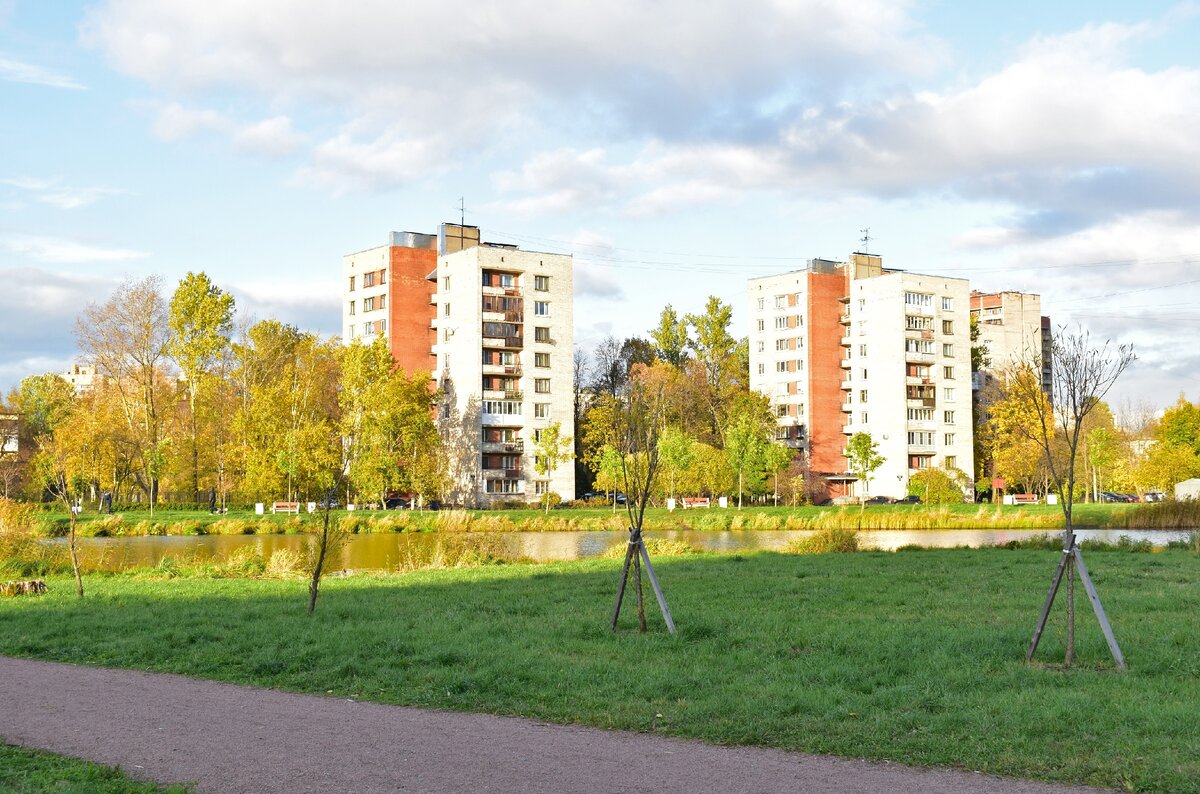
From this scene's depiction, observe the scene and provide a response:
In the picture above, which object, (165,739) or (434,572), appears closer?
(165,739)

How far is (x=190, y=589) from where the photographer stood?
23.9 m

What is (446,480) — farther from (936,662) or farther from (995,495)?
(936,662)

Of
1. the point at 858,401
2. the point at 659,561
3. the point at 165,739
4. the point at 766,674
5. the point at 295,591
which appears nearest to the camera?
the point at 165,739

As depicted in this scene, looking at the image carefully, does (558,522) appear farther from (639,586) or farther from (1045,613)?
(1045,613)

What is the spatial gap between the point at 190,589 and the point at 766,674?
1576 cm

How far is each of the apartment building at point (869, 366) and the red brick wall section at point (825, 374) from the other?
0.31 feet

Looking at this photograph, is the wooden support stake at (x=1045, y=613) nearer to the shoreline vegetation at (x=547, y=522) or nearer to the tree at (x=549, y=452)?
the shoreline vegetation at (x=547, y=522)

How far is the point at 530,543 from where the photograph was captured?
153 ft

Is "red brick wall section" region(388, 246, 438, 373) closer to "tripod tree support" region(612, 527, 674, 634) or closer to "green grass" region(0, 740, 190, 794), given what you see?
"tripod tree support" region(612, 527, 674, 634)

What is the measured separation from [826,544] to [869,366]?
71822 millimetres

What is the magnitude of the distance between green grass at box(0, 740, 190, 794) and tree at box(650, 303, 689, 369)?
340ft

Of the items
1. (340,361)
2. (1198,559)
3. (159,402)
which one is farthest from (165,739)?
(340,361)

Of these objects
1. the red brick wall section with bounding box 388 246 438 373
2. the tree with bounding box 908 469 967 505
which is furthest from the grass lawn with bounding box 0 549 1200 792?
the red brick wall section with bounding box 388 246 438 373

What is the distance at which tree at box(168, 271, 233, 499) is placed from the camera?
71.4 metres
